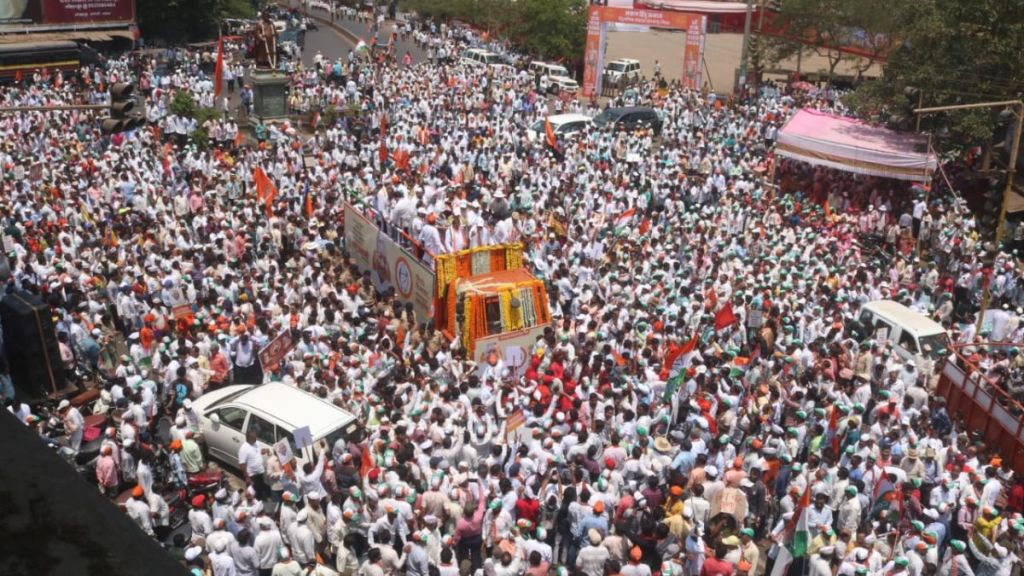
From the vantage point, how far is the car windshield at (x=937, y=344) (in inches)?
551

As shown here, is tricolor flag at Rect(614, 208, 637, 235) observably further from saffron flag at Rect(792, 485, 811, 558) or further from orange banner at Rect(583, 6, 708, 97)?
orange banner at Rect(583, 6, 708, 97)

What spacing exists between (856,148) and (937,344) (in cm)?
1014

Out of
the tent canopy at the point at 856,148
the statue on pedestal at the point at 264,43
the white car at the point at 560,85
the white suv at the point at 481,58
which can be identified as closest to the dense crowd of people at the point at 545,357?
the tent canopy at the point at 856,148

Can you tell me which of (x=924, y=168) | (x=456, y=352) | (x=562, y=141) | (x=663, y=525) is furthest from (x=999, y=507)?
(x=562, y=141)

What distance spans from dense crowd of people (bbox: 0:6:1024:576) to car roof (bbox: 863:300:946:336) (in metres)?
0.41

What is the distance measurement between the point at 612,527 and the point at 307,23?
151 feet

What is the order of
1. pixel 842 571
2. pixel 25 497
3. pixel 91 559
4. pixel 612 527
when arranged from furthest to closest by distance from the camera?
pixel 612 527
pixel 842 571
pixel 25 497
pixel 91 559

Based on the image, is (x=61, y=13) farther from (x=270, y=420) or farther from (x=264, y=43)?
(x=270, y=420)

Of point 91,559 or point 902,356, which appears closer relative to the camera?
point 91,559

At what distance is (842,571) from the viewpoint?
328 inches

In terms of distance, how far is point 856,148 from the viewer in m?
23.2

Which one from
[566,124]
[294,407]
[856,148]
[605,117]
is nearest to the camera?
[294,407]

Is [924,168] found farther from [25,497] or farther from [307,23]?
[307,23]

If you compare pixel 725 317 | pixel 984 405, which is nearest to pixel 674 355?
pixel 725 317
